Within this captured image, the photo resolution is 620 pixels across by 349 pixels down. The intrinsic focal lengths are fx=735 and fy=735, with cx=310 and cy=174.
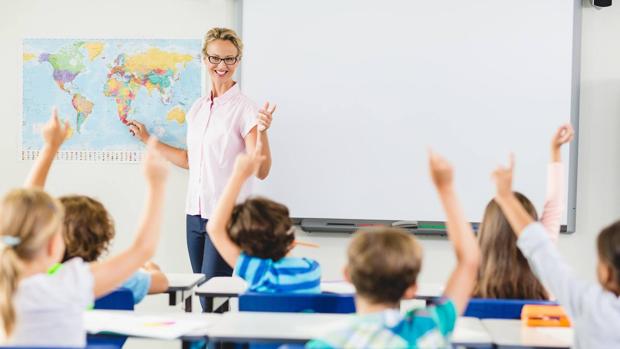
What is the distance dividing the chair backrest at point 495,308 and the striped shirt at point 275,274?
0.58 meters

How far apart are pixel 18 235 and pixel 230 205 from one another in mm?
897

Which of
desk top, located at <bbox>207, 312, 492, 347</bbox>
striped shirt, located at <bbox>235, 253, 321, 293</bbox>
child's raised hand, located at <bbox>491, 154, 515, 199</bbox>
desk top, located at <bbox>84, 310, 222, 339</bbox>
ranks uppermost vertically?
child's raised hand, located at <bbox>491, 154, 515, 199</bbox>

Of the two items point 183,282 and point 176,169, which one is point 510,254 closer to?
point 183,282

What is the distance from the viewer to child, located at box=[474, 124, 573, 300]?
8.55ft

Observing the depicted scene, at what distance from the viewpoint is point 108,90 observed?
467 centimetres

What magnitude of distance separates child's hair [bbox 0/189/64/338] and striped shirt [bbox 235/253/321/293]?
880 mm

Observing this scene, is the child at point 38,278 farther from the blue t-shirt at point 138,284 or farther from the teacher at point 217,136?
the teacher at point 217,136

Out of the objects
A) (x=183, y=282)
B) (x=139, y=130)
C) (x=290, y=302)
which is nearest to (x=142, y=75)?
(x=139, y=130)

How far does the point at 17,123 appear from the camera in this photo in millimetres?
4750

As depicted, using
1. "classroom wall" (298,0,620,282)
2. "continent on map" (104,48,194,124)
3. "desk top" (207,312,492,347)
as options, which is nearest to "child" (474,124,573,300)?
"desk top" (207,312,492,347)

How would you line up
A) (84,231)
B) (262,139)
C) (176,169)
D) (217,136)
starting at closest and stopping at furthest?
(84,231) < (262,139) < (217,136) < (176,169)

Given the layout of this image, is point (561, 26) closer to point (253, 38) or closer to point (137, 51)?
point (253, 38)

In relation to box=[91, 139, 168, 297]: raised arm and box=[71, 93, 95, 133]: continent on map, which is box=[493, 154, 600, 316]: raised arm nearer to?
box=[91, 139, 168, 297]: raised arm

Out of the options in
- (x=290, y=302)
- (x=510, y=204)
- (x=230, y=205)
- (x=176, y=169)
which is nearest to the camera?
(x=510, y=204)
